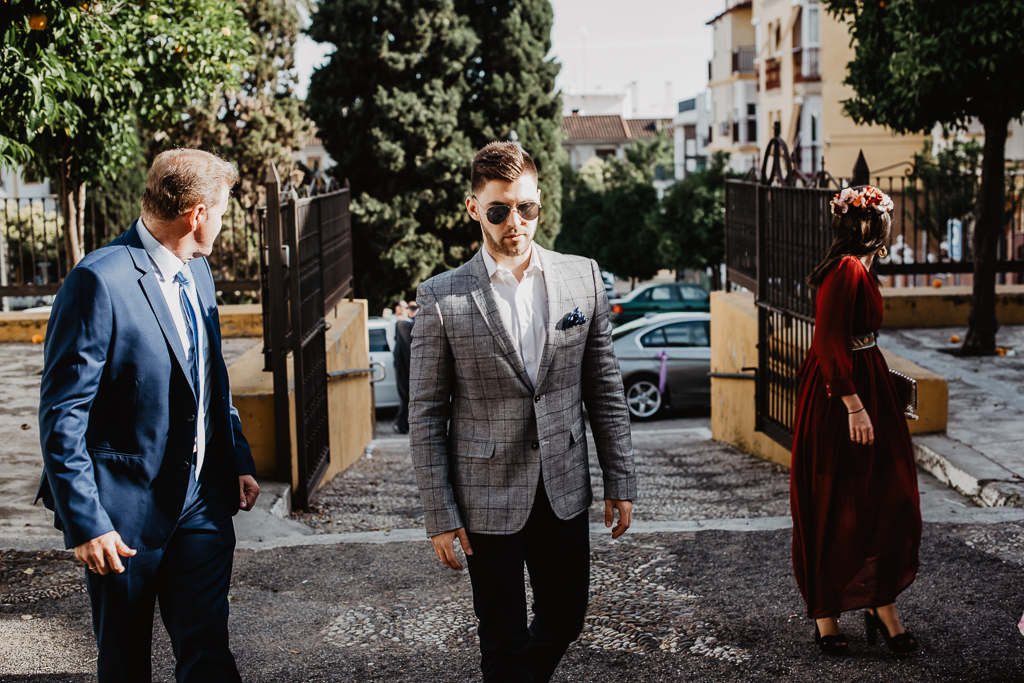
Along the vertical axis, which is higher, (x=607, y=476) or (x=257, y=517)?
(x=607, y=476)

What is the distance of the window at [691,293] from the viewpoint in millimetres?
27500

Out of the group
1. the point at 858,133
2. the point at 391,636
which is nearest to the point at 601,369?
the point at 391,636

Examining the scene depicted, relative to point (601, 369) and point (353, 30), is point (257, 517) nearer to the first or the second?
point (601, 369)

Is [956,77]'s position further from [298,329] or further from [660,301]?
[660,301]

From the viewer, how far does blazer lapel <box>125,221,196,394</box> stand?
2846 mm

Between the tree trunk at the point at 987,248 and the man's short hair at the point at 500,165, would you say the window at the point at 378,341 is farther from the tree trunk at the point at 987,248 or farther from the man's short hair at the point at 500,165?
the man's short hair at the point at 500,165

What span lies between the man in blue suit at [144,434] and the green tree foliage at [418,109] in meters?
20.9

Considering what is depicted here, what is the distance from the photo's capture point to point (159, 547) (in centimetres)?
285

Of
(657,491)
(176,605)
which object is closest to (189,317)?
(176,605)

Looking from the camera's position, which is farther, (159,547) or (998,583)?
(998,583)

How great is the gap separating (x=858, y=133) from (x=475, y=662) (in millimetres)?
31195

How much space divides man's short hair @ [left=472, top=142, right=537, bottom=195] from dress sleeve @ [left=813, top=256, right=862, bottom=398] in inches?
64.7

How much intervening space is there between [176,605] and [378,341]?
12352 millimetres

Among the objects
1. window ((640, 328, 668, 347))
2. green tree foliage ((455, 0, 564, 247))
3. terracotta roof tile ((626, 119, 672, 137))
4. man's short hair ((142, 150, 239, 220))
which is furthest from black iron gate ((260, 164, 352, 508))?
terracotta roof tile ((626, 119, 672, 137))
